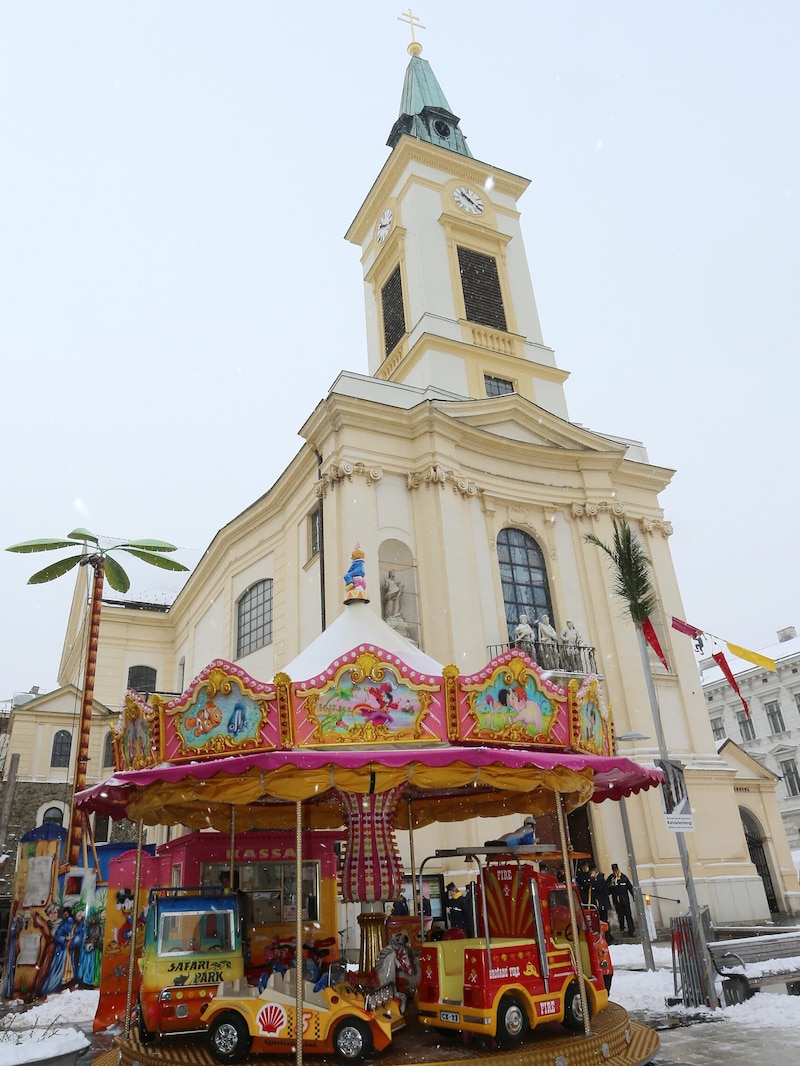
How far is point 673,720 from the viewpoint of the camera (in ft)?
73.4

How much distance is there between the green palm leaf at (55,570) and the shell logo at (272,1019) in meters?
14.4

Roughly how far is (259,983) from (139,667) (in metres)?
29.6

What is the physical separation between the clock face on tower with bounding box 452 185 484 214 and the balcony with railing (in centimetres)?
1674

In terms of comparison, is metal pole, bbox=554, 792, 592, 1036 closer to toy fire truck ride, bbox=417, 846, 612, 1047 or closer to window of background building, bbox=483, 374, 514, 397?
toy fire truck ride, bbox=417, 846, 612, 1047

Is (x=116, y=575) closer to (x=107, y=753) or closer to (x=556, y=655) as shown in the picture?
(x=556, y=655)

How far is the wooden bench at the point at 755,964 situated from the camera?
1061cm

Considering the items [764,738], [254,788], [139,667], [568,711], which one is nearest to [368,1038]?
[254,788]

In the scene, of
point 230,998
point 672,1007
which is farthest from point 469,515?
point 230,998

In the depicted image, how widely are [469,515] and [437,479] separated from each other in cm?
155

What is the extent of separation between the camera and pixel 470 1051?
776cm

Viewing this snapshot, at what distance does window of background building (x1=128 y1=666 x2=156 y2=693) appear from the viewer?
35719mm

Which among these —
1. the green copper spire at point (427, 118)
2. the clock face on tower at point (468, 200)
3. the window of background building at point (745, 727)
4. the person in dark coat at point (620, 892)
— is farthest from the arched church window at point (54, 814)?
the window of background building at point (745, 727)

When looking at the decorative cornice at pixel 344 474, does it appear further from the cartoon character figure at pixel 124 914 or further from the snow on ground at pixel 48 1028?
the snow on ground at pixel 48 1028

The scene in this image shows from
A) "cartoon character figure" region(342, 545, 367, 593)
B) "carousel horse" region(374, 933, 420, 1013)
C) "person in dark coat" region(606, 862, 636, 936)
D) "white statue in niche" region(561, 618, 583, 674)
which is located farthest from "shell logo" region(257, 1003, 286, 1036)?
"white statue in niche" region(561, 618, 583, 674)
